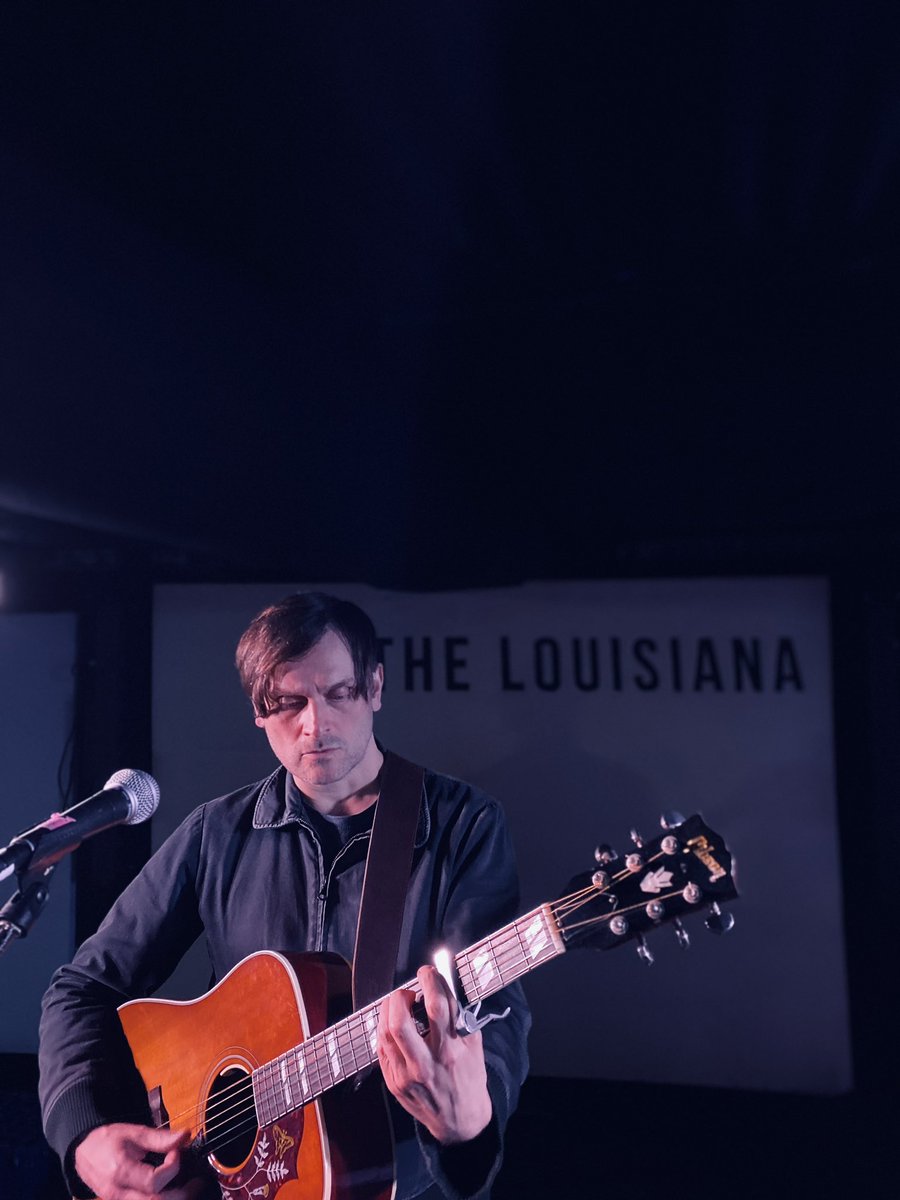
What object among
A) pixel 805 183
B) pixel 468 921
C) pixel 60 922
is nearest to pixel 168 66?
pixel 805 183

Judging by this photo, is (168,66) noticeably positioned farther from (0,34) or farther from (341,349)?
(341,349)

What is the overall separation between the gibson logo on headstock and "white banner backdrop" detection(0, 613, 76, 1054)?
424 centimetres

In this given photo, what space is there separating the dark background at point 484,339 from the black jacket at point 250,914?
4.60 feet

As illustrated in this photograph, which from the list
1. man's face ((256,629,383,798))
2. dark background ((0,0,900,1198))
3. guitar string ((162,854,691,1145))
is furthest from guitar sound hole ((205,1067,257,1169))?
dark background ((0,0,900,1198))

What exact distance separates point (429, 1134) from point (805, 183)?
2.89 metres

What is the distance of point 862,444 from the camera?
3514mm

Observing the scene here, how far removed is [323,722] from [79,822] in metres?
0.66

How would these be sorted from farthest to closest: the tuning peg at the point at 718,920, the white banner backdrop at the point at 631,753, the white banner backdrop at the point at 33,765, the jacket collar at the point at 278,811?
1. the white banner backdrop at the point at 33,765
2. the white banner backdrop at the point at 631,753
3. the jacket collar at the point at 278,811
4. the tuning peg at the point at 718,920

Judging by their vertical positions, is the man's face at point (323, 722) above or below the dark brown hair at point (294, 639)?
below

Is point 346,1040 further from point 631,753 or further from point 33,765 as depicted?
point 33,765

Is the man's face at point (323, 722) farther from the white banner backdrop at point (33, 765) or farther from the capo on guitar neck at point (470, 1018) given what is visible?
the white banner backdrop at point (33, 765)

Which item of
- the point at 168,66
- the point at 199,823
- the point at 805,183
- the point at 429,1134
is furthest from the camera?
the point at 805,183

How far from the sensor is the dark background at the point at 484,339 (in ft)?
7.04

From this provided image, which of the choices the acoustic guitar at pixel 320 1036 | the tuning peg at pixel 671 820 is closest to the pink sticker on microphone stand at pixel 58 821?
the acoustic guitar at pixel 320 1036
